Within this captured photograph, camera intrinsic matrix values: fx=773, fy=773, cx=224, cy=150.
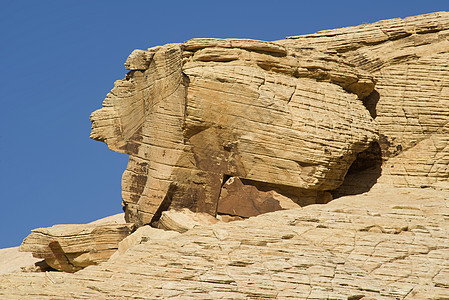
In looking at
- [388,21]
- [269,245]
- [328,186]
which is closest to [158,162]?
[328,186]

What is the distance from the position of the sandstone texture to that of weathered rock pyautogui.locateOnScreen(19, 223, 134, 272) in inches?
329

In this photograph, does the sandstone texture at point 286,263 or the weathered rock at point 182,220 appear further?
the weathered rock at point 182,220

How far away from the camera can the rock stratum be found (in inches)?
924

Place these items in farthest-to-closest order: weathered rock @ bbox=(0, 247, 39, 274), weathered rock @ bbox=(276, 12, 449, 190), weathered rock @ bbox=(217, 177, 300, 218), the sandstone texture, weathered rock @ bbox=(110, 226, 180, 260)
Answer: weathered rock @ bbox=(0, 247, 39, 274) < weathered rock @ bbox=(276, 12, 449, 190) < weathered rock @ bbox=(217, 177, 300, 218) < weathered rock @ bbox=(110, 226, 180, 260) < the sandstone texture

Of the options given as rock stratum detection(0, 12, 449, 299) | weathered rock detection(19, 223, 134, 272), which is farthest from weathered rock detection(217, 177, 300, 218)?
weathered rock detection(19, 223, 134, 272)

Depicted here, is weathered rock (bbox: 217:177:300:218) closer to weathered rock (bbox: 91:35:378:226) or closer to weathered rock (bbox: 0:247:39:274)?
weathered rock (bbox: 91:35:378:226)

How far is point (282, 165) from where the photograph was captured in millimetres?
30594

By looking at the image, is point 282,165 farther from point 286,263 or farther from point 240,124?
point 286,263

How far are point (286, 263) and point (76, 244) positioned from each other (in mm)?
12832

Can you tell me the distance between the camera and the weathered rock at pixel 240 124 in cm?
3066

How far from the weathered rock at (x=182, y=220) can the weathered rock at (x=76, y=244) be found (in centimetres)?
225

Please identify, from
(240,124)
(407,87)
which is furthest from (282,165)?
(407,87)

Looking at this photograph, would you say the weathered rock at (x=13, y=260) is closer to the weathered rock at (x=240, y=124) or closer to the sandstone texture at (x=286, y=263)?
the weathered rock at (x=240, y=124)

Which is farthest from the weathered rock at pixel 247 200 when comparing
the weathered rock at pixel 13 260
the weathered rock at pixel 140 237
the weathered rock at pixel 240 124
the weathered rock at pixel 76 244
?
the weathered rock at pixel 13 260
